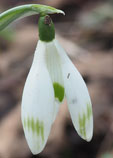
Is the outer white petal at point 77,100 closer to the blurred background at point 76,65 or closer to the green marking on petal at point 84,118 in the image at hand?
the green marking on petal at point 84,118

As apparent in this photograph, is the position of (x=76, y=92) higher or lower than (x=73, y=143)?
higher

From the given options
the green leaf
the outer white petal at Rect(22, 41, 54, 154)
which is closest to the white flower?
the outer white petal at Rect(22, 41, 54, 154)

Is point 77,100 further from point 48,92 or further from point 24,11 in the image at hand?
point 24,11

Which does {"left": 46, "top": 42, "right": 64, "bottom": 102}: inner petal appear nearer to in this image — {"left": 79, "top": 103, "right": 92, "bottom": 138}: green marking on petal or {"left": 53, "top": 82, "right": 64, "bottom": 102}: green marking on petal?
{"left": 53, "top": 82, "right": 64, "bottom": 102}: green marking on petal

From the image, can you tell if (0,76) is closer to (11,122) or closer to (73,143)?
(11,122)

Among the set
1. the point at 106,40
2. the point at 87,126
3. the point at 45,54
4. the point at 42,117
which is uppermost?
the point at 45,54

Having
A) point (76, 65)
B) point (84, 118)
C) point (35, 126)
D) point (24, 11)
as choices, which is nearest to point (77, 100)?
point (84, 118)

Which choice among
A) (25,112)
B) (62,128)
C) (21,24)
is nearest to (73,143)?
(62,128)
